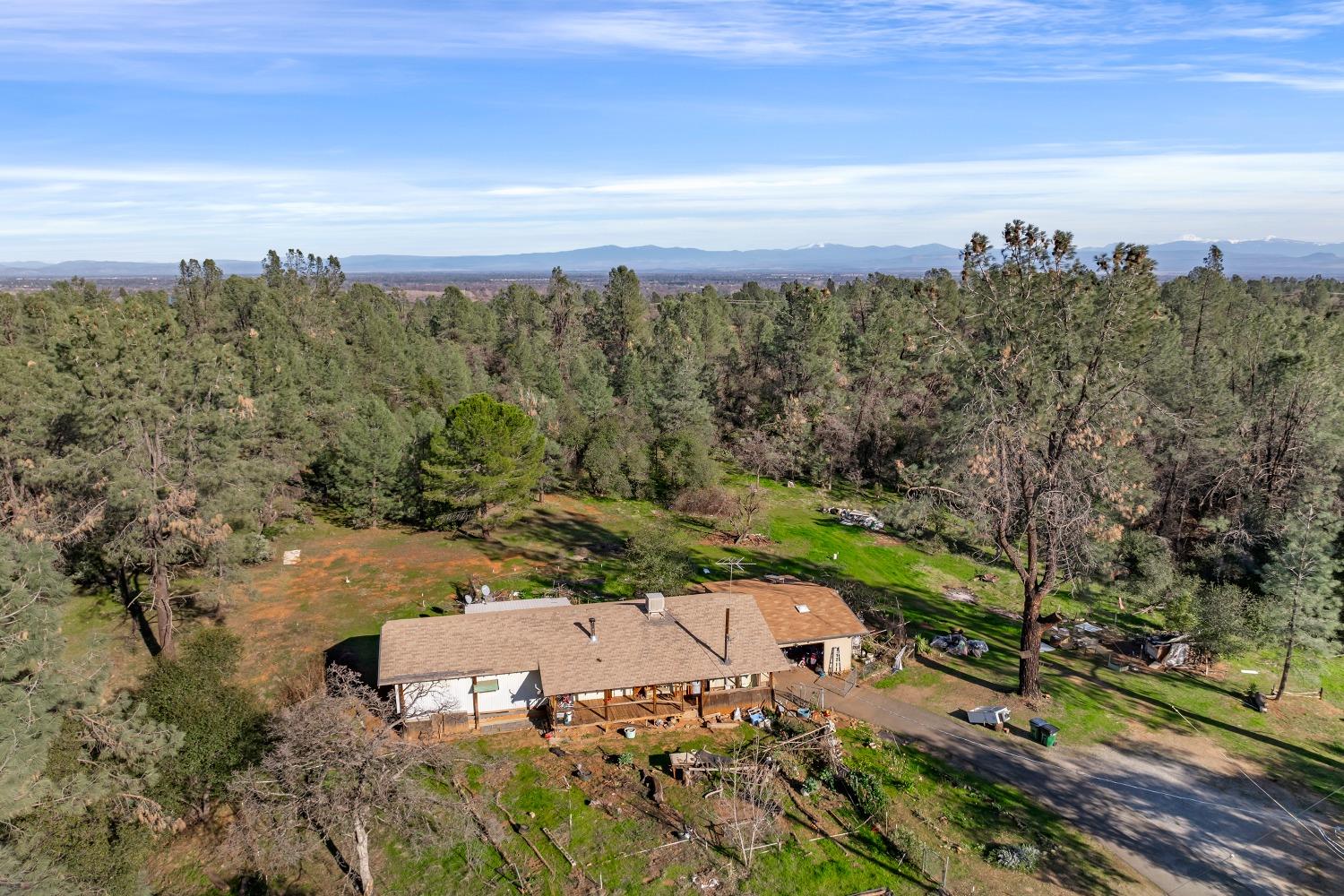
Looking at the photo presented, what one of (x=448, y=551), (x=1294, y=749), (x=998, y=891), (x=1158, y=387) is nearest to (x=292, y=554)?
(x=448, y=551)

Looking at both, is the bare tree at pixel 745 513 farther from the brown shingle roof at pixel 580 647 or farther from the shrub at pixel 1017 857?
the shrub at pixel 1017 857

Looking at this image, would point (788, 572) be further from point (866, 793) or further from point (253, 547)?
point (253, 547)

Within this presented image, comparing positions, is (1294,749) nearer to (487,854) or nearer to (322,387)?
(487,854)

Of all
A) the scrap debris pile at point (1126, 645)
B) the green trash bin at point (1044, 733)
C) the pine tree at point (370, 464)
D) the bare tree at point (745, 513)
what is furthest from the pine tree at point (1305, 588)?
the pine tree at point (370, 464)

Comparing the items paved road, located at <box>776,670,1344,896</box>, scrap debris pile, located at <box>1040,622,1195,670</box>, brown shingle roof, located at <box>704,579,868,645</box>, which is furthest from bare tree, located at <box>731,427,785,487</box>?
paved road, located at <box>776,670,1344,896</box>

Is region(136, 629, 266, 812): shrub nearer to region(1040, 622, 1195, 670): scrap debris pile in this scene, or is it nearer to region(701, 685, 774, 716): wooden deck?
region(701, 685, 774, 716): wooden deck

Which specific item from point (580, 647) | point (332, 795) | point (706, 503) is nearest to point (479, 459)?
point (706, 503)

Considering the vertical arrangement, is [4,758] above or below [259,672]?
above
